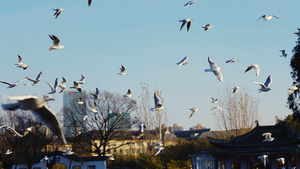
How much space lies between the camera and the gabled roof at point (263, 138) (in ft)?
112

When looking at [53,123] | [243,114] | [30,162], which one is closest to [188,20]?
[53,123]

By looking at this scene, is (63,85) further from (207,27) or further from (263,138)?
(263,138)

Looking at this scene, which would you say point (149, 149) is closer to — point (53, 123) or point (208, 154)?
point (208, 154)

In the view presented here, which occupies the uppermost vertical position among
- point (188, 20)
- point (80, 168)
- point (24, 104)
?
point (188, 20)

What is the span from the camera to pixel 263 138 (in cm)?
3519

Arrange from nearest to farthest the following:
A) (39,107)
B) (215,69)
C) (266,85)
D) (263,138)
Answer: (39,107) → (215,69) → (266,85) → (263,138)

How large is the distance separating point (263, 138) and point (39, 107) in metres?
26.3

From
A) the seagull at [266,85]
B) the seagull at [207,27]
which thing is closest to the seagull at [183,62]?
the seagull at [207,27]

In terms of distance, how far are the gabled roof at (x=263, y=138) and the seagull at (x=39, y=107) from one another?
2489 cm

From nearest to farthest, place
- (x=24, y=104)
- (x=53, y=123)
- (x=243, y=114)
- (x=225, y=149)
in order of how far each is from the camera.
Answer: (x=24, y=104) < (x=53, y=123) < (x=225, y=149) < (x=243, y=114)

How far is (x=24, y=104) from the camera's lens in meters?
11.3

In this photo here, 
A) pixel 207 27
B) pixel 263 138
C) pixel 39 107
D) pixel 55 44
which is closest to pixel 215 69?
pixel 207 27

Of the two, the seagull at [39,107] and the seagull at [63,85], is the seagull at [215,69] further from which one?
the seagull at [39,107]

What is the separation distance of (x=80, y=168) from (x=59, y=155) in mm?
2609
